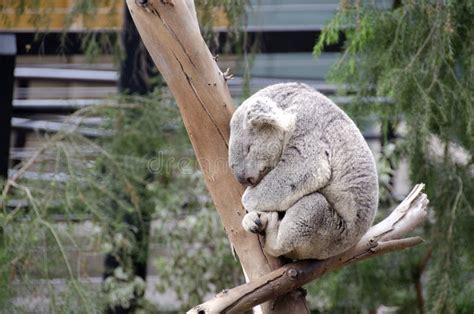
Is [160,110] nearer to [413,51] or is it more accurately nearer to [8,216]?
[8,216]

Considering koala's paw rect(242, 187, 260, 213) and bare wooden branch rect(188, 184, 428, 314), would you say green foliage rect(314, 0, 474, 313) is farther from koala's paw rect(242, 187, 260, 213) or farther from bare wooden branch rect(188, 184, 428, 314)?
koala's paw rect(242, 187, 260, 213)

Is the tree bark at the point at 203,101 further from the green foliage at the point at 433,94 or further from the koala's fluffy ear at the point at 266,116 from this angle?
the green foliage at the point at 433,94

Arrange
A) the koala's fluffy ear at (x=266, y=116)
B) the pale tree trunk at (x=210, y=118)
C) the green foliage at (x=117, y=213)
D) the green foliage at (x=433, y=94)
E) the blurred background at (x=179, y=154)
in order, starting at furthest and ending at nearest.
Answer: the green foliage at (x=117, y=213) → the blurred background at (x=179, y=154) → the green foliage at (x=433, y=94) → the pale tree trunk at (x=210, y=118) → the koala's fluffy ear at (x=266, y=116)

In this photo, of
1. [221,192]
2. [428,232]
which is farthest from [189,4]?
[428,232]

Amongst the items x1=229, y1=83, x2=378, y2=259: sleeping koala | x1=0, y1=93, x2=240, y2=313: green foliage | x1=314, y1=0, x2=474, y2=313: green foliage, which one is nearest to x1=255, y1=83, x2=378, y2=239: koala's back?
x1=229, y1=83, x2=378, y2=259: sleeping koala

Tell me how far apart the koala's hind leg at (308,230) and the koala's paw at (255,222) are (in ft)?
0.07

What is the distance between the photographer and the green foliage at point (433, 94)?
434 centimetres

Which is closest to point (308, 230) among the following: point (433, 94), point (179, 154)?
point (433, 94)

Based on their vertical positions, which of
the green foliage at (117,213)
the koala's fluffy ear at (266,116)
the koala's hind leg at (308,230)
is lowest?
the green foliage at (117,213)

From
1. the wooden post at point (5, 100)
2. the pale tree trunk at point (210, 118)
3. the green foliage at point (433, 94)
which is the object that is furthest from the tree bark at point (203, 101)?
the wooden post at point (5, 100)

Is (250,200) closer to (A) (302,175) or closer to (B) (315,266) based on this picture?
(A) (302,175)

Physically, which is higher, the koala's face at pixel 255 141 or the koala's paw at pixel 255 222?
the koala's face at pixel 255 141

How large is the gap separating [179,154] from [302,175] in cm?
276

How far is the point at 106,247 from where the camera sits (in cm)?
508
